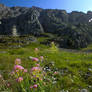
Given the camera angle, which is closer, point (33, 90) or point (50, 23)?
point (33, 90)

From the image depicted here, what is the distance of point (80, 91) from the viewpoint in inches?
236

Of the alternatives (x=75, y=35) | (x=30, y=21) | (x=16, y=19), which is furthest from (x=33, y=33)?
(x=75, y=35)

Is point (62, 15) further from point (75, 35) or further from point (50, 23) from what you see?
point (75, 35)

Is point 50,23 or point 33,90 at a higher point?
point 50,23

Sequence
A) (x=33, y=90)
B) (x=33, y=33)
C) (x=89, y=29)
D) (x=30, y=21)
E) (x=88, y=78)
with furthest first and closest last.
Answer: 1. (x=30, y=21)
2. (x=33, y=33)
3. (x=89, y=29)
4. (x=88, y=78)
5. (x=33, y=90)

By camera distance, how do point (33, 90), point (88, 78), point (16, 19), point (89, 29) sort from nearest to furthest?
point (33, 90)
point (88, 78)
point (89, 29)
point (16, 19)

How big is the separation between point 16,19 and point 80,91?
7106 inches

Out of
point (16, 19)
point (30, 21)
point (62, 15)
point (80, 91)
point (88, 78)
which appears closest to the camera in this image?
point (80, 91)

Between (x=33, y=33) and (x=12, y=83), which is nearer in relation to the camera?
(x=12, y=83)

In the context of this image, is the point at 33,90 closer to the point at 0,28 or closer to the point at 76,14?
the point at 0,28

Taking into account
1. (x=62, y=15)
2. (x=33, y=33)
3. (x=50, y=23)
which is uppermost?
(x=62, y=15)

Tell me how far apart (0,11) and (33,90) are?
21703 centimetres

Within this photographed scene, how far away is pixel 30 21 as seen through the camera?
149875mm

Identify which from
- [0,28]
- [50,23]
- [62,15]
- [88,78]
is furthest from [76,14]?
[88,78]
